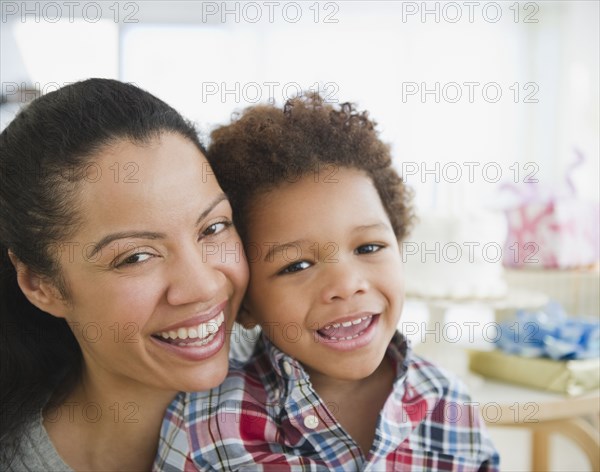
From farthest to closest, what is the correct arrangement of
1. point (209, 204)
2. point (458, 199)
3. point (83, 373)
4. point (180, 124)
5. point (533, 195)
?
point (533, 195) < point (458, 199) < point (83, 373) < point (180, 124) < point (209, 204)

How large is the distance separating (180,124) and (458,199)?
141 centimetres

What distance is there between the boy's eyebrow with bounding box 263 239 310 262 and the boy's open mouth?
6.5 inches

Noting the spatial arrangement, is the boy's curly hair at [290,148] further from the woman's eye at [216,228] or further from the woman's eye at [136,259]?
the woman's eye at [136,259]

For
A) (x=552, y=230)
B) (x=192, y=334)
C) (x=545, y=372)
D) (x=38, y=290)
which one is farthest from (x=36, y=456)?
(x=552, y=230)

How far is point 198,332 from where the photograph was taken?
1.22 m

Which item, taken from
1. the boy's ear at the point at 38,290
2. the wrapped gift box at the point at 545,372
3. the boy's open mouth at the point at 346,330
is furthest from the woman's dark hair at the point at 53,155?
the wrapped gift box at the point at 545,372

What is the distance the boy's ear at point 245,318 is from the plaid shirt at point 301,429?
0.23ft

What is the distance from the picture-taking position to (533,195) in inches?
108

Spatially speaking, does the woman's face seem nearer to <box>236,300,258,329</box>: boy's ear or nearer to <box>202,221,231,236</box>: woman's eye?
<box>202,221,231,236</box>: woman's eye

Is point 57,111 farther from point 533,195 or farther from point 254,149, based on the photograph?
point 533,195

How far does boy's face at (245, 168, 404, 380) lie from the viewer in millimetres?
1279

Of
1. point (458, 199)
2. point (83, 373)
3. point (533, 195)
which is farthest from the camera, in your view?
point (533, 195)

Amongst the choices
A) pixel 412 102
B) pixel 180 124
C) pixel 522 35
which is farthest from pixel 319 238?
pixel 522 35

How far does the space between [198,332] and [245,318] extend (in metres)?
0.26
